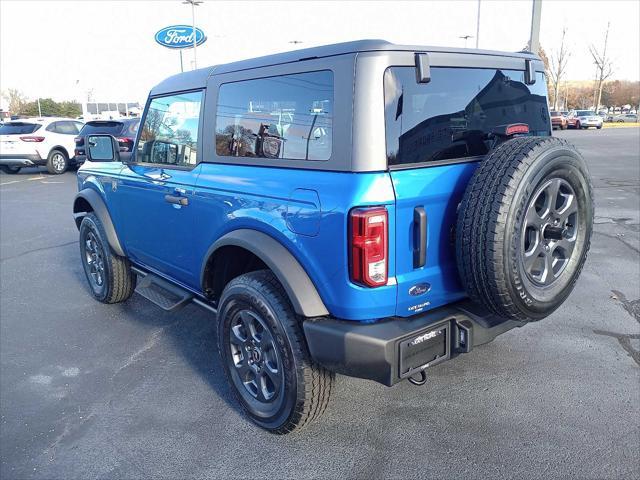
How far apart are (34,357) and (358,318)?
2846mm

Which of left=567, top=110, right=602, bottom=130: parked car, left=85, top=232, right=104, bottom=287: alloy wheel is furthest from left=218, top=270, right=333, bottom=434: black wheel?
left=567, top=110, right=602, bottom=130: parked car

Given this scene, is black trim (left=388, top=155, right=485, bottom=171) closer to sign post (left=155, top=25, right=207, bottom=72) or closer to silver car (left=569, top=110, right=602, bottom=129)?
sign post (left=155, top=25, right=207, bottom=72)

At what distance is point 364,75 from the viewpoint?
2.35 meters

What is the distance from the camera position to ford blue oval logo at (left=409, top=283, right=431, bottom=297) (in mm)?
2528

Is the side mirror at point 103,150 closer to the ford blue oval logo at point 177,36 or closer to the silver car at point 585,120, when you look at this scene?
the ford blue oval logo at point 177,36

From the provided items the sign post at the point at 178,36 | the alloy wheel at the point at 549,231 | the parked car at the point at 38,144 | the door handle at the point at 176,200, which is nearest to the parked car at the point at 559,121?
the sign post at the point at 178,36

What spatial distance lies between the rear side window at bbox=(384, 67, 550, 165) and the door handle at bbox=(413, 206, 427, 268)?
25cm

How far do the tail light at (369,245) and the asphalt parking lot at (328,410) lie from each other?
40.1 inches

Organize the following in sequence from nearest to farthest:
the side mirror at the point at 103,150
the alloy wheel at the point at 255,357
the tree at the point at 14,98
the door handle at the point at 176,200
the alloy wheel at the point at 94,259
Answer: the alloy wheel at the point at 255,357 → the door handle at the point at 176,200 → the side mirror at the point at 103,150 → the alloy wheel at the point at 94,259 → the tree at the point at 14,98

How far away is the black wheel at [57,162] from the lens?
16500 mm

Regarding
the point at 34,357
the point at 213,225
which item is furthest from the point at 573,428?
the point at 34,357

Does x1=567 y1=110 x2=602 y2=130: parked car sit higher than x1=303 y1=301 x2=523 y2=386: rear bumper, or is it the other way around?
x1=567 y1=110 x2=602 y2=130: parked car

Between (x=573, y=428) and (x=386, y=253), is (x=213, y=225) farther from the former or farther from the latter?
(x=573, y=428)

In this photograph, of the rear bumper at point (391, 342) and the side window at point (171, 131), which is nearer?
the rear bumper at point (391, 342)
